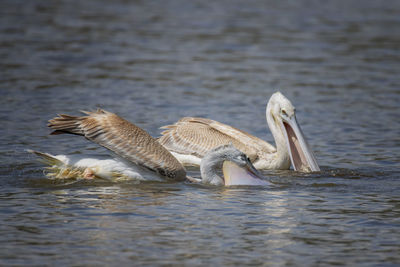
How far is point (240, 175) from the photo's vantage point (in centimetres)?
768

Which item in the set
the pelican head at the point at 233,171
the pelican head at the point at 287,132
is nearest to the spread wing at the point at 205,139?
the pelican head at the point at 287,132

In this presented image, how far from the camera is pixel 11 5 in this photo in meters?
21.6

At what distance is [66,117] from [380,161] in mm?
3610

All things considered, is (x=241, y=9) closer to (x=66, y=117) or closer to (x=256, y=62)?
(x=256, y=62)

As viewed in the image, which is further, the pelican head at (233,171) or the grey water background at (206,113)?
the pelican head at (233,171)

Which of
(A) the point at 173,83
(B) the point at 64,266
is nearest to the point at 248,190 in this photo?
(B) the point at 64,266

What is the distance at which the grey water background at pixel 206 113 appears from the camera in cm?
566

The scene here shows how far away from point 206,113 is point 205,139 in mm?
2520

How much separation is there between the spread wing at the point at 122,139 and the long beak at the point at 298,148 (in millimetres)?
1547

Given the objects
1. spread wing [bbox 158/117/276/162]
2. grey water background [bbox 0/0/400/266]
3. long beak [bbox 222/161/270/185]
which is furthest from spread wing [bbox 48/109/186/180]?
spread wing [bbox 158/117/276/162]

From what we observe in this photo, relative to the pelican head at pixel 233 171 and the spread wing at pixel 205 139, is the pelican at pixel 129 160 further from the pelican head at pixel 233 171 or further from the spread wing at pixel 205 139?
the spread wing at pixel 205 139

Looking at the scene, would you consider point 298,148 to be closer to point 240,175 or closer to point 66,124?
point 240,175

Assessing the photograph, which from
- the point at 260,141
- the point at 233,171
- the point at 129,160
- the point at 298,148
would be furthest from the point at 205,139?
the point at 129,160

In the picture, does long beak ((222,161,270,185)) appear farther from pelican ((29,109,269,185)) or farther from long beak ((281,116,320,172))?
long beak ((281,116,320,172))
